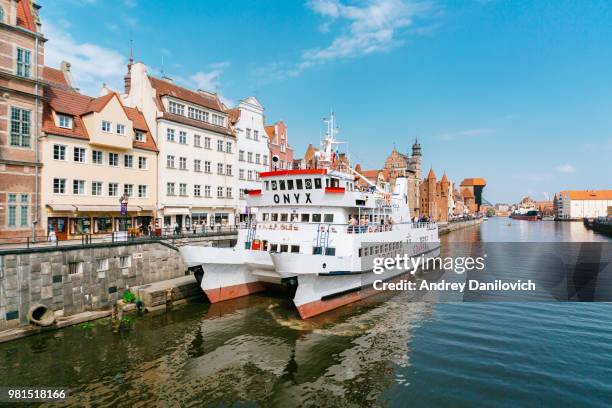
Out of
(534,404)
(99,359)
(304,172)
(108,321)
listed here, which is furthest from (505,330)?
(108,321)

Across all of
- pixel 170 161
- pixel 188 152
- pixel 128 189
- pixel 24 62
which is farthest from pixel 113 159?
pixel 24 62

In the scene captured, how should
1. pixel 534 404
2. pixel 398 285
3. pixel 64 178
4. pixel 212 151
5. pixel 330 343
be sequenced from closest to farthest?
pixel 534 404 → pixel 330 343 → pixel 64 178 → pixel 398 285 → pixel 212 151

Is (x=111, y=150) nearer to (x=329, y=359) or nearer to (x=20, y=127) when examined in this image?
(x=20, y=127)

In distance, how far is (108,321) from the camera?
19.4 m

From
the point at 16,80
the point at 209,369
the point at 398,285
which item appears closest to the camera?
the point at 209,369

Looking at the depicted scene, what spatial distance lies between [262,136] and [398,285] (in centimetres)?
2752

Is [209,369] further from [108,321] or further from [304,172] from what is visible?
[304,172]

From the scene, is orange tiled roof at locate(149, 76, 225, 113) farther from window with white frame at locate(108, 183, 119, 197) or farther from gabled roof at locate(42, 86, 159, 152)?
window with white frame at locate(108, 183, 119, 197)

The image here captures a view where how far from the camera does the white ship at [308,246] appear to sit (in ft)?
66.2

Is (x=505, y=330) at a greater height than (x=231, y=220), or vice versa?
(x=231, y=220)

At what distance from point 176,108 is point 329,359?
3077 centimetres

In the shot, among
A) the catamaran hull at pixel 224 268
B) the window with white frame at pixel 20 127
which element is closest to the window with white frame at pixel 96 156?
the window with white frame at pixel 20 127

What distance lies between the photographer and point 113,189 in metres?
30.4

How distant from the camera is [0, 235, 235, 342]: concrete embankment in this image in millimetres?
17359
